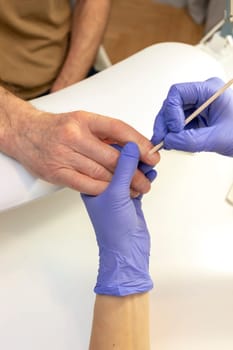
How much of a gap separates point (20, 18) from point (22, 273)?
51cm

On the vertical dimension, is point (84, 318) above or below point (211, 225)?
below

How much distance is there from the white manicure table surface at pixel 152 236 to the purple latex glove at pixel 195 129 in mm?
119

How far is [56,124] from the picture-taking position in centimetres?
89

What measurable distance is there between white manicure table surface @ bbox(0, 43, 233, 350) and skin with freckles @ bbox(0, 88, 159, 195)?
0.03 m

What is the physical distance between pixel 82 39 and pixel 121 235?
575 millimetres

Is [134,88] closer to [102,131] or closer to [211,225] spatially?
[102,131]

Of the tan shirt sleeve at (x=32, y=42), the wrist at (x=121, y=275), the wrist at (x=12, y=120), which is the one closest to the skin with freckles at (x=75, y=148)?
the wrist at (x=12, y=120)

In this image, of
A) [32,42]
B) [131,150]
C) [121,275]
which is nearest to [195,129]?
[131,150]

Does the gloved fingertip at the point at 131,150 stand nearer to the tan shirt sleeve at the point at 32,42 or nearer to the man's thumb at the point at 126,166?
the man's thumb at the point at 126,166

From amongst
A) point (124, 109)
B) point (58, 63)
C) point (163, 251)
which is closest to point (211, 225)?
point (163, 251)

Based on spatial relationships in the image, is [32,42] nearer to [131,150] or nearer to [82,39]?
[82,39]

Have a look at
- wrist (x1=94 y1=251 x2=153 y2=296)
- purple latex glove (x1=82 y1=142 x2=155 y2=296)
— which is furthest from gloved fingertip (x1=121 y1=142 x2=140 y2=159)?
wrist (x1=94 y1=251 x2=153 y2=296)

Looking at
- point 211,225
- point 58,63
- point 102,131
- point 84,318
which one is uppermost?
point 58,63

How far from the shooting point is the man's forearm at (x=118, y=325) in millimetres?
806
